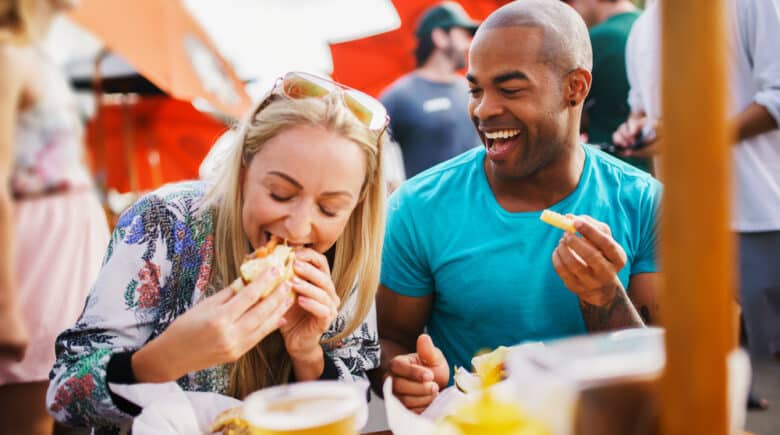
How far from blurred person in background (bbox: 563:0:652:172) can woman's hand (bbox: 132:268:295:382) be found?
2.31 m

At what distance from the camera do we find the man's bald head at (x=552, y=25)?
1.99 meters

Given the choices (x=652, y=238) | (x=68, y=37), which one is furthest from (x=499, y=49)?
(x=68, y=37)

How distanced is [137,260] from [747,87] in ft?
8.40

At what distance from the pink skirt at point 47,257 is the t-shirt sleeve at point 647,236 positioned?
5.19 feet

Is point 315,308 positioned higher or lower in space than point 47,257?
lower

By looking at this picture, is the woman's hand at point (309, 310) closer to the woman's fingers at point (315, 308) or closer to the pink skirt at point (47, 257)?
the woman's fingers at point (315, 308)

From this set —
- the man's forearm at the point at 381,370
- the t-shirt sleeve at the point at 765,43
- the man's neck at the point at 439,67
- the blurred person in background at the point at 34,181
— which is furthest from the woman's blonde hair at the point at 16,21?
the man's neck at the point at 439,67

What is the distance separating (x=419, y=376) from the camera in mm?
1469

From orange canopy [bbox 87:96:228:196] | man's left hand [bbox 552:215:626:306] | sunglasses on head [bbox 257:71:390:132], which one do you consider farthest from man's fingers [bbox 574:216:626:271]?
orange canopy [bbox 87:96:228:196]

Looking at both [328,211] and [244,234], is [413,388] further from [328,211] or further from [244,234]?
[244,234]

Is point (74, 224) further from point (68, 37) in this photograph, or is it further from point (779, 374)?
point (779, 374)

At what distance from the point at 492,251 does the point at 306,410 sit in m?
1.22

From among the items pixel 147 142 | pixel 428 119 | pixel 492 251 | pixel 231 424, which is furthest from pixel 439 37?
pixel 231 424

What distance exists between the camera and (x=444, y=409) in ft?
4.40
